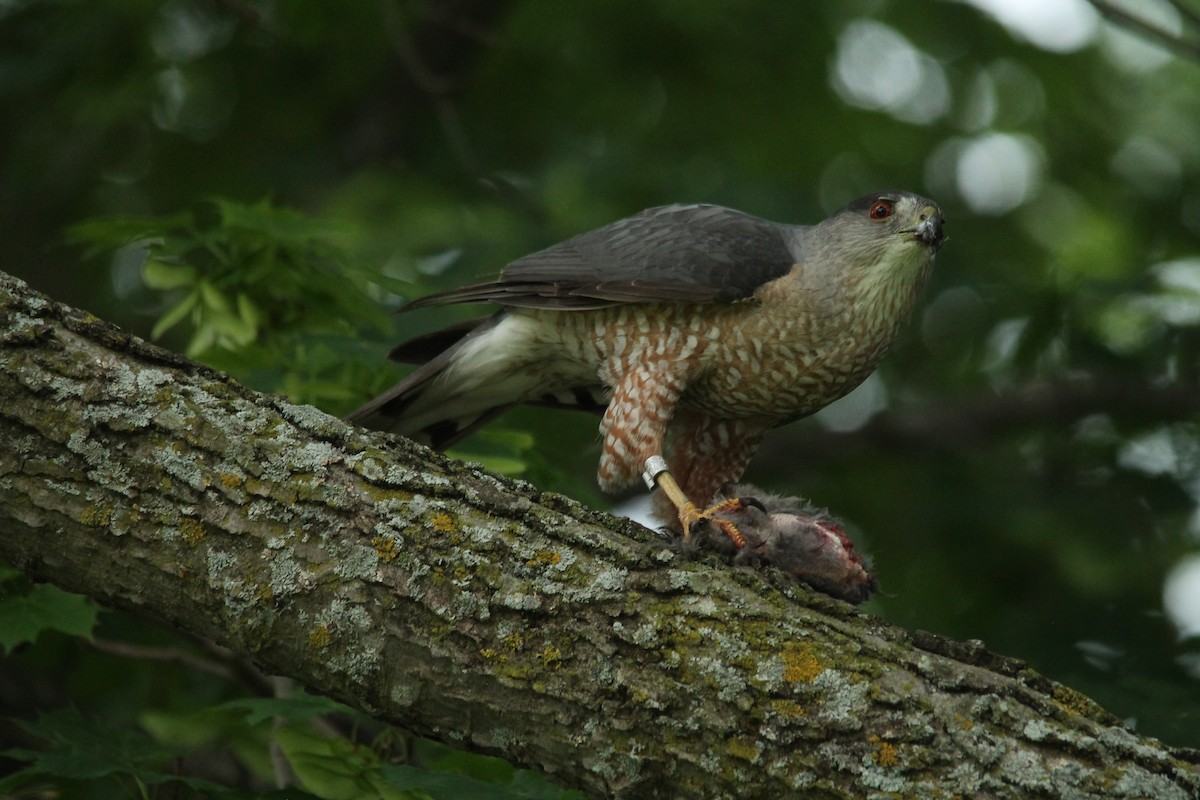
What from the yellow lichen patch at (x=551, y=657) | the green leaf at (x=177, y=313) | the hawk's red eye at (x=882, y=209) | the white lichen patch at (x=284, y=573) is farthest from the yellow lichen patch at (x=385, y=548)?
the hawk's red eye at (x=882, y=209)

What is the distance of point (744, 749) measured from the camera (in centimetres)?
239

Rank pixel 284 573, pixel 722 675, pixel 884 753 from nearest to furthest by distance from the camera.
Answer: pixel 884 753, pixel 722 675, pixel 284 573

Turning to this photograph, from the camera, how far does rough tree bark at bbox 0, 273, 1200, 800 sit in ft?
7.80

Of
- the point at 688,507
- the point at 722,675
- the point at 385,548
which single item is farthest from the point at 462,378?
the point at 722,675

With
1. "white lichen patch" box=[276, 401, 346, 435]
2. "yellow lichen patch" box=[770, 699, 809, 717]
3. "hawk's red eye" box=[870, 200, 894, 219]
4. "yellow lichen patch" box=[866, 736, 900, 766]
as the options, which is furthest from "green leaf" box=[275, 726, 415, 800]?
"hawk's red eye" box=[870, 200, 894, 219]

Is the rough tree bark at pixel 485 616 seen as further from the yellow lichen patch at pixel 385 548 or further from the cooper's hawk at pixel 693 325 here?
the cooper's hawk at pixel 693 325

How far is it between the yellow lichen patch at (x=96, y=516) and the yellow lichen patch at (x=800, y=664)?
1464 mm

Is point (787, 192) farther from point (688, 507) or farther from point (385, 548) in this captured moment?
point (385, 548)

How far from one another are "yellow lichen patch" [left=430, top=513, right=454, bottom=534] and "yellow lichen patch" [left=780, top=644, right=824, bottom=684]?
776 mm

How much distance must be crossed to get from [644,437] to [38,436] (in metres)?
1.91

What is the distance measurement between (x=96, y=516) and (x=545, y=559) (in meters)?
0.96

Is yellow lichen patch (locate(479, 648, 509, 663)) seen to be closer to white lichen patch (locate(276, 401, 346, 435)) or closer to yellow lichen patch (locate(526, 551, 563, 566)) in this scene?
yellow lichen patch (locate(526, 551, 563, 566))

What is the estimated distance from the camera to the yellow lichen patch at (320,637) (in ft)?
8.32

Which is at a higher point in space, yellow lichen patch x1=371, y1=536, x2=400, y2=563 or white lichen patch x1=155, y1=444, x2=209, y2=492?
yellow lichen patch x1=371, y1=536, x2=400, y2=563
